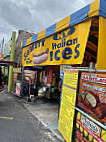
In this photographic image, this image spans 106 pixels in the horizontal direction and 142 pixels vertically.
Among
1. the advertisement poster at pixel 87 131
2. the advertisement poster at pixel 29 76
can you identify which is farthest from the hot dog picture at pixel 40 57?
the advertisement poster at pixel 87 131

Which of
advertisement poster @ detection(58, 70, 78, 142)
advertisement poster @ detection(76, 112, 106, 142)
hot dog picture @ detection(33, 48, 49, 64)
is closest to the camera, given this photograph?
advertisement poster @ detection(76, 112, 106, 142)

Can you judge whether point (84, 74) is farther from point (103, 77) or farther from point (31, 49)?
point (31, 49)

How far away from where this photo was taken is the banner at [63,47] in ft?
13.0

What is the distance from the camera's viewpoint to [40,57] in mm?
6254

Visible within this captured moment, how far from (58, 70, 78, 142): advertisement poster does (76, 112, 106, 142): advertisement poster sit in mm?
253

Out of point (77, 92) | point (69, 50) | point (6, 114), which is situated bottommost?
point (6, 114)

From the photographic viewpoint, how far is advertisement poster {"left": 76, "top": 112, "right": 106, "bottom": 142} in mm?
2335

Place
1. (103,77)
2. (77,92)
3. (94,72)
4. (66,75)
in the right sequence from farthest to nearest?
1. (66,75)
2. (77,92)
3. (94,72)
4. (103,77)

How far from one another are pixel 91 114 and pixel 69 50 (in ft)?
8.37

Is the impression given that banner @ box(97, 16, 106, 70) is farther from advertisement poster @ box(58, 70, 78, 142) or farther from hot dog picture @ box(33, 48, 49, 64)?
hot dog picture @ box(33, 48, 49, 64)

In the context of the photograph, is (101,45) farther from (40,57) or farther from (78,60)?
(40,57)

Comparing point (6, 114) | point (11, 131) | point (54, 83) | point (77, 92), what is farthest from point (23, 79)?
point (77, 92)

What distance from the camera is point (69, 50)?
177 inches

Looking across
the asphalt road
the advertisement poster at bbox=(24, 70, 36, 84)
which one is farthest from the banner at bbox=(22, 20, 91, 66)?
the asphalt road
